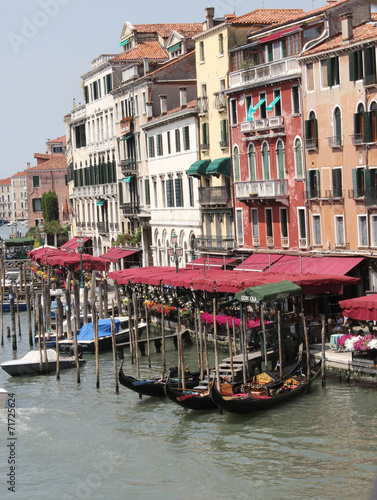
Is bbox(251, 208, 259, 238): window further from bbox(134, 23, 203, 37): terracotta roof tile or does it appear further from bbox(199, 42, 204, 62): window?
bbox(134, 23, 203, 37): terracotta roof tile

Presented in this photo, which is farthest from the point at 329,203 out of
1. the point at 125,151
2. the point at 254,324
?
the point at 125,151

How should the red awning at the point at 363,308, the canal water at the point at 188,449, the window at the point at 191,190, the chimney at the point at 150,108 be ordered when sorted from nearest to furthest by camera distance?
the canal water at the point at 188,449 < the red awning at the point at 363,308 < the window at the point at 191,190 < the chimney at the point at 150,108

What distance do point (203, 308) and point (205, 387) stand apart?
34.4ft

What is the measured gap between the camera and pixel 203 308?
33531 millimetres

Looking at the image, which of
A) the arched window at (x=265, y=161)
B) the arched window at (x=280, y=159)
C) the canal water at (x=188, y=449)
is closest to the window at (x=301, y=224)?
the arched window at (x=280, y=159)

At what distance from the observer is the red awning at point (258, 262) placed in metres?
34.2

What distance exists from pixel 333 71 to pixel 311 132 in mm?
2380

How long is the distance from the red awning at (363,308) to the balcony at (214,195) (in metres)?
14.9

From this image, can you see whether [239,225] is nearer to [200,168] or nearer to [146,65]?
[200,168]

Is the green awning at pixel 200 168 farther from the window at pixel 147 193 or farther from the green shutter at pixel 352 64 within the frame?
the green shutter at pixel 352 64

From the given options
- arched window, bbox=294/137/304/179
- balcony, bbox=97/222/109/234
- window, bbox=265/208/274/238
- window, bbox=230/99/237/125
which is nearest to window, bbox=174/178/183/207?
window, bbox=230/99/237/125

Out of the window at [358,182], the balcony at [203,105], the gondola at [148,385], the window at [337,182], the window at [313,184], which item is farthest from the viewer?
the balcony at [203,105]

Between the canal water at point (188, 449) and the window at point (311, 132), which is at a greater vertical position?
the window at point (311, 132)

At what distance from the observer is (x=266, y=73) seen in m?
34.5
